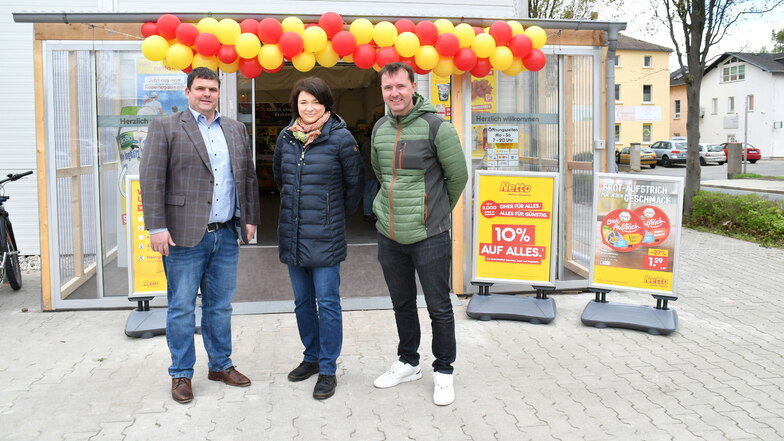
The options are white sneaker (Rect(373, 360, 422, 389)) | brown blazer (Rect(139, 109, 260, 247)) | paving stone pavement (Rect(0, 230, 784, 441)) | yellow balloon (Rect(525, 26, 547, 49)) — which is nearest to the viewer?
paving stone pavement (Rect(0, 230, 784, 441))

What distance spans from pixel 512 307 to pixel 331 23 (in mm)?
2788

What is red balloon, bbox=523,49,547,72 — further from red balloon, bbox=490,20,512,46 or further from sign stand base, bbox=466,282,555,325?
sign stand base, bbox=466,282,555,325

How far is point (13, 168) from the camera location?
866 centimetres

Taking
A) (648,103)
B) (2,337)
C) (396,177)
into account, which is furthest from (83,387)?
(648,103)

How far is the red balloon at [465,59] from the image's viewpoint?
585 centimetres

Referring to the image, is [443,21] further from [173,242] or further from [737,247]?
[737,247]

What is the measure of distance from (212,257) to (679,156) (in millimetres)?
35381

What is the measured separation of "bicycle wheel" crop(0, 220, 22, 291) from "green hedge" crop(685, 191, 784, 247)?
928 centimetres

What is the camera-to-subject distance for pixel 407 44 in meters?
5.64

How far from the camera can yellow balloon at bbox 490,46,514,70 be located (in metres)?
5.89

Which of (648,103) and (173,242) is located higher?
(648,103)

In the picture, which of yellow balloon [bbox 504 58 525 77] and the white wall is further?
the white wall

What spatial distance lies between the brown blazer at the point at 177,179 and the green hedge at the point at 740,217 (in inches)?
331

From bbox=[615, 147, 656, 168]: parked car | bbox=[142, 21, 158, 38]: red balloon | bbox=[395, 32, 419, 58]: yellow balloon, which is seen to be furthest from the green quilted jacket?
bbox=[615, 147, 656, 168]: parked car
